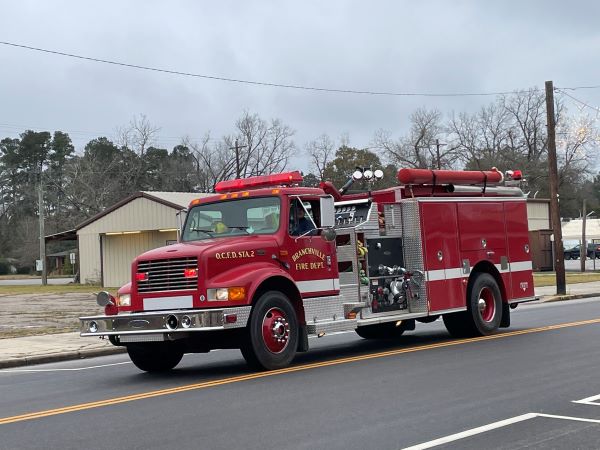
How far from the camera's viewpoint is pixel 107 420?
805 cm

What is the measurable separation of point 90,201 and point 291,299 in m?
59.0

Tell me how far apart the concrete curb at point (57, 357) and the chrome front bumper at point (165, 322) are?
399 cm

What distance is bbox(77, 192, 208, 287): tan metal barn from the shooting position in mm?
44469

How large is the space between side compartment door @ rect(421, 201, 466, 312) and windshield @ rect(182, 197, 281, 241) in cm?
324

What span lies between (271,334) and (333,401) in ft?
8.68

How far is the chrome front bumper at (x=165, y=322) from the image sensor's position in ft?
33.9

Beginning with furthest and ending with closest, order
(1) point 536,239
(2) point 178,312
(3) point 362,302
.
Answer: (1) point 536,239 < (3) point 362,302 < (2) point 178,312

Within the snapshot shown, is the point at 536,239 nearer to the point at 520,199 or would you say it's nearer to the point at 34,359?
the point at 520,199

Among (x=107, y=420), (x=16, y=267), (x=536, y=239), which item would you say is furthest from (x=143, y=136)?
(x=107, y=420)

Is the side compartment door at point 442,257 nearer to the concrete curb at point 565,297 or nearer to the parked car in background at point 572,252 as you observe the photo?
the concrete curb at point 565,297

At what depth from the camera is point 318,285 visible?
476 inches

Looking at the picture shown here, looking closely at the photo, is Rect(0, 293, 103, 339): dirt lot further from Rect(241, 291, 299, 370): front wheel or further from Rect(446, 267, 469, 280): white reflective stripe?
Rect(446, 267, 469, 280): white reflective stripe

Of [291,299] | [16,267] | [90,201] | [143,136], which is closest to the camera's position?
[291,299]

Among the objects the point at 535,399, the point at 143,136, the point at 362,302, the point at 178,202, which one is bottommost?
the point at 535,399
